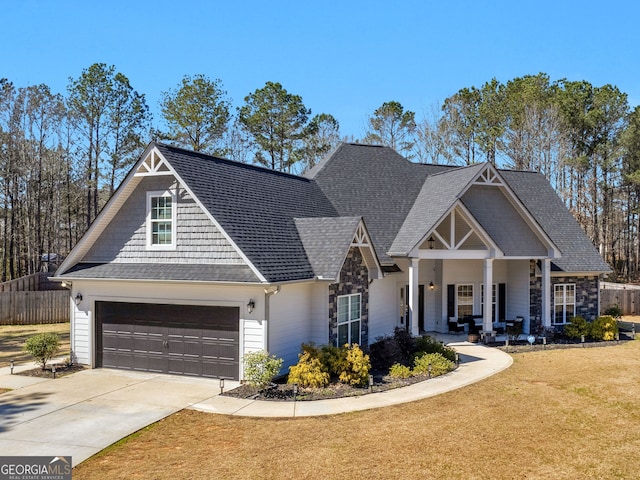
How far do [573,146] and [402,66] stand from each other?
77.3ft

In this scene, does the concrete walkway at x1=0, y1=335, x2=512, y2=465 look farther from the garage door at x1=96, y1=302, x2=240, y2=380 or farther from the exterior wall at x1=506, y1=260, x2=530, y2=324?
the exterior wall at x1=506, y1=260, x2=530, y2=324

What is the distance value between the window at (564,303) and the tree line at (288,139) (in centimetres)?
2047

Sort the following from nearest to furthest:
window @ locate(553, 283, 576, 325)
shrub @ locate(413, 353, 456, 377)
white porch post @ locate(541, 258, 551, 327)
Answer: shrub @ locate(413, 353, 456, 377), white porch post @ locate(541, 258, 551, 327), window @ locate(553, 283, 576, 325)

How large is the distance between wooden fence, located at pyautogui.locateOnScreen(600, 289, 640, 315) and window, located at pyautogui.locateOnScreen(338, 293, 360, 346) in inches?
784

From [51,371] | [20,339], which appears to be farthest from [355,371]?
[20,339]

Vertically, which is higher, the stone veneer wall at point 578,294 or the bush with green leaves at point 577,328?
the stone veneer wall at point 578,294

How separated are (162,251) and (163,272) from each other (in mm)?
898

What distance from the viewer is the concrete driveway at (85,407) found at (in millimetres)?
8633

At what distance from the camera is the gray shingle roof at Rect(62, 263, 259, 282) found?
41.9 feet

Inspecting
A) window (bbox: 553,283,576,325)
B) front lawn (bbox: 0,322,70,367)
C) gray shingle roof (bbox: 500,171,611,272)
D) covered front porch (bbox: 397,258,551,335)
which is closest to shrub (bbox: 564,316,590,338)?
window (bbox: 553,283,576,325)

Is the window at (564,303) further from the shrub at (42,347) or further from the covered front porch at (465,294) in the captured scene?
the shrub at (42,347)

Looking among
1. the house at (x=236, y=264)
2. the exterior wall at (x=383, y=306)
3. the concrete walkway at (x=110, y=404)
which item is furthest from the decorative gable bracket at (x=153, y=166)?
the exterior wall at (x=383, y=306)

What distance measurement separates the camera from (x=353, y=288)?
15.7m

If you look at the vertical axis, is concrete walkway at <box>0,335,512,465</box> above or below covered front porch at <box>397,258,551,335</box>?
below
